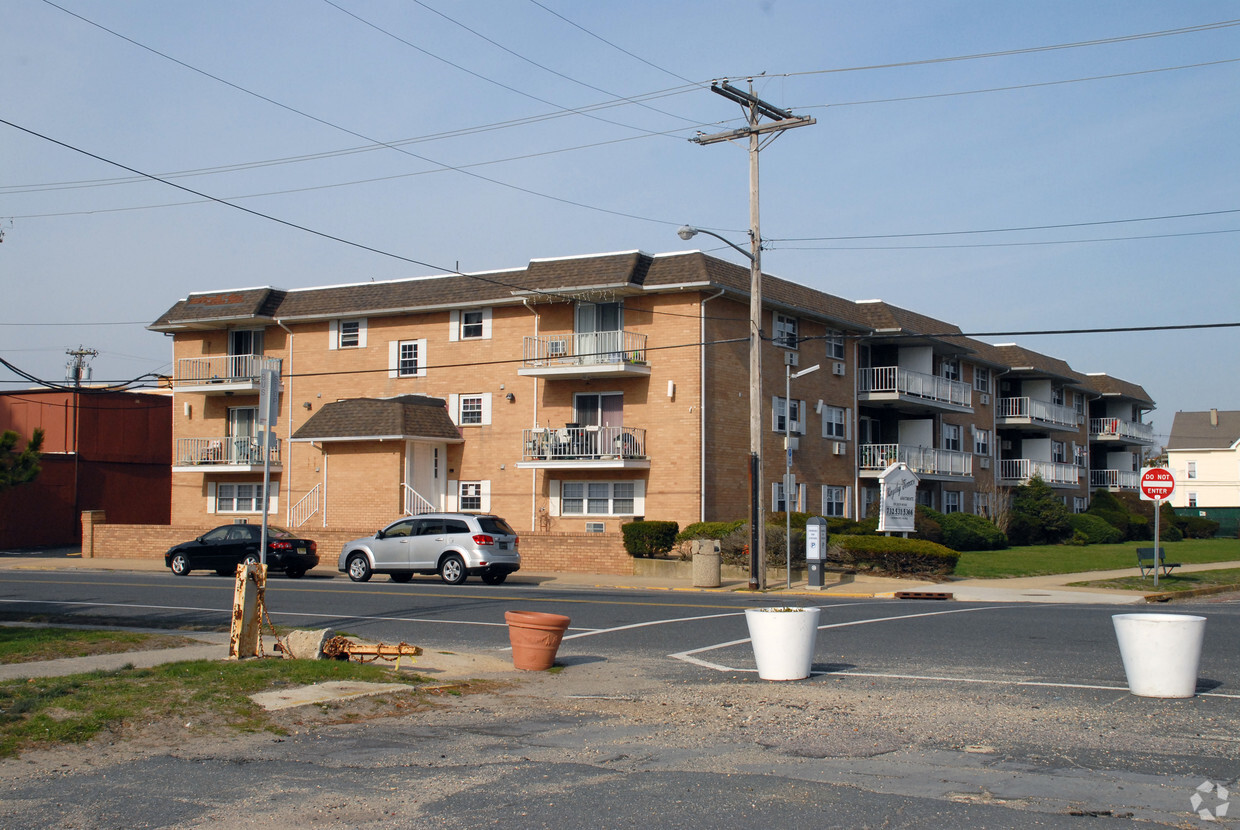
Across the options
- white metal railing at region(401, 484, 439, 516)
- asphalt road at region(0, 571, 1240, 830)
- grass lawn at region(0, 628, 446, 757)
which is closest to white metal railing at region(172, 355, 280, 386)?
white metal railing at region(401, 484, 439, 516)

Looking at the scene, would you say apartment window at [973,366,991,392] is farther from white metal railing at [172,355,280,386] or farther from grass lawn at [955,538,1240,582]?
white metal railing at [172,355,280,386]

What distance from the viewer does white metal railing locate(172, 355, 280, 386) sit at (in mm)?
41500

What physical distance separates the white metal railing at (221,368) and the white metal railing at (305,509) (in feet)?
16.2

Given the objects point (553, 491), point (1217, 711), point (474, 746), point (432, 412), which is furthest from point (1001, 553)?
point (474, 746)

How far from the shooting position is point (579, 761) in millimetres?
8102

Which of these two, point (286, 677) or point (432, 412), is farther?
point (432, 412)

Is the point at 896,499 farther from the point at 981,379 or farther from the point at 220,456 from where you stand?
the point at 981,379

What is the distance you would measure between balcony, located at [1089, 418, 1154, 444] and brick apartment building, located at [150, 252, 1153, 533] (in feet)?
73.4

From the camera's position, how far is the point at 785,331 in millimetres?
38562

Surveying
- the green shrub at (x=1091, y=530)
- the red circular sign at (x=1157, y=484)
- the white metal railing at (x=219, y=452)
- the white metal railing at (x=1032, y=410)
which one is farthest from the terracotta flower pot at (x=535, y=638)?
the white metal railing at (x=1032, y=410)

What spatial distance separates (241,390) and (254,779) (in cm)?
3604

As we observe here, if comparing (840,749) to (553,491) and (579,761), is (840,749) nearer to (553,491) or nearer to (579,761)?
(579,761)

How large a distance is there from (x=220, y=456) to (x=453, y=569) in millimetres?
17925

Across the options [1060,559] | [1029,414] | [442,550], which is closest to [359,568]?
[442,550]
